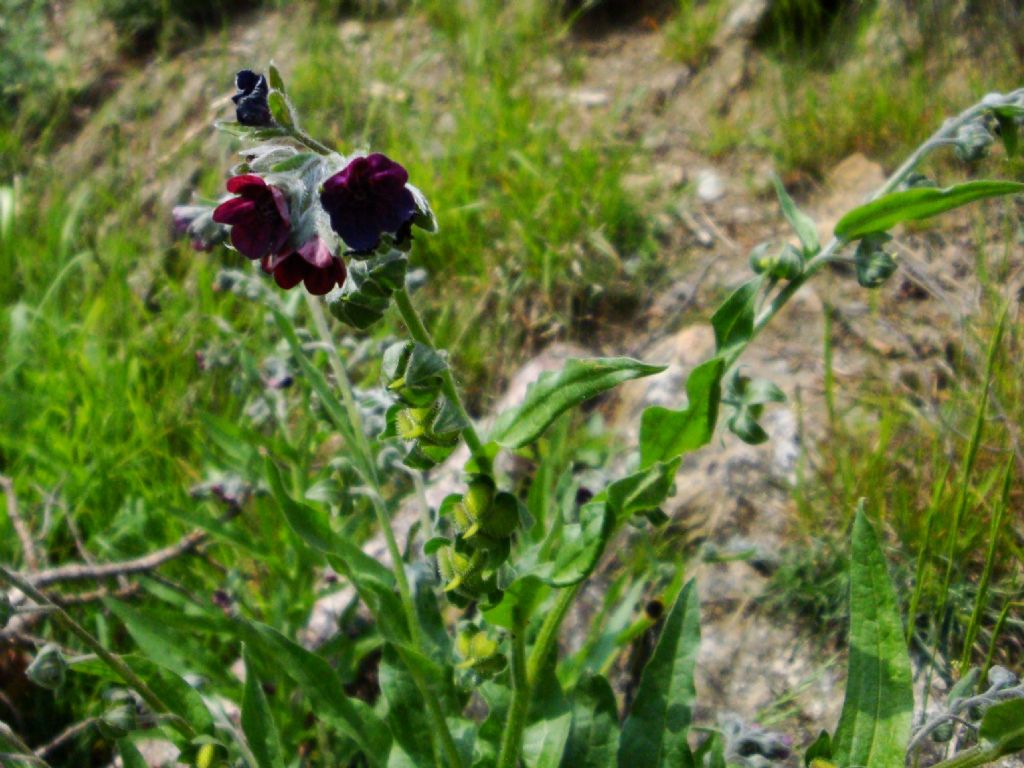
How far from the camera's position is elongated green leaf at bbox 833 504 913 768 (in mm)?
1823

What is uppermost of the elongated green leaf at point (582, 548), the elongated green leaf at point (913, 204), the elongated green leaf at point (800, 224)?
the elongated green leaf at point (913, 204)

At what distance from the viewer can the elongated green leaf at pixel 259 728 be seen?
6.68ft

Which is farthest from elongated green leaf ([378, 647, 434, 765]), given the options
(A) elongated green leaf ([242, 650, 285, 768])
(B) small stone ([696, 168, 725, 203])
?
(B) small stone ([696, 168, 725, 203])

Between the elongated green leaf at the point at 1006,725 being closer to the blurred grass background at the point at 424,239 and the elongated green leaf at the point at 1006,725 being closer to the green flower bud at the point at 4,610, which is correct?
the blurred grass background at the point at 424,239

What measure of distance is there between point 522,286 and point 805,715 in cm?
191

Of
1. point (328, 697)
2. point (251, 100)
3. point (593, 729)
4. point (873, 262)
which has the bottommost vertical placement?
point (593, 729)

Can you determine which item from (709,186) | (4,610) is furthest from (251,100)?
(709,186)

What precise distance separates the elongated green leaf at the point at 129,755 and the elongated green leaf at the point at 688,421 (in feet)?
3.90

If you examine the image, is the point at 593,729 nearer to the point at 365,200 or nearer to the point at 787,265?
the point at 787,265

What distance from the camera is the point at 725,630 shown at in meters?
2.64

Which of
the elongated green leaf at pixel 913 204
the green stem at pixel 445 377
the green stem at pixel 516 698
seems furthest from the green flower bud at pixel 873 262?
the green stem at pixel 516 698

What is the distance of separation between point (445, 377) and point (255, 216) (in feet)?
1.31

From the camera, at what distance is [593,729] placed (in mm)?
2119

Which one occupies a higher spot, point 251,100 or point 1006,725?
point 251,100
